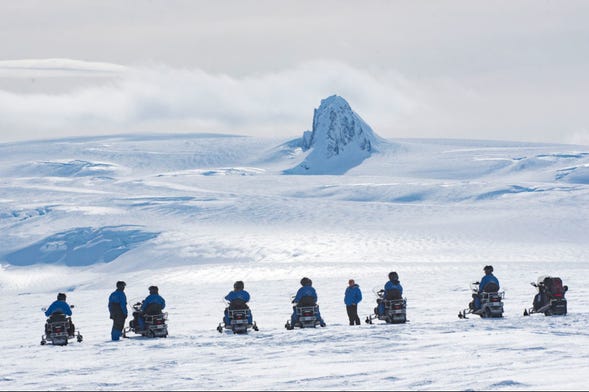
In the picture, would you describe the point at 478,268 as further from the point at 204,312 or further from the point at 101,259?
the point at 101,259

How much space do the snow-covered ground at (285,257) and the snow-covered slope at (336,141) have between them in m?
4.01

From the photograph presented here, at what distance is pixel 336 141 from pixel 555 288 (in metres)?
174

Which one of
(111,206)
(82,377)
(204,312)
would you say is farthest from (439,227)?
(82,377)

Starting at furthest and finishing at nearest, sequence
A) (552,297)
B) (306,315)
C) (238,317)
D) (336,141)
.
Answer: (336,141) → (552,297) → (306,315) → (238,317)

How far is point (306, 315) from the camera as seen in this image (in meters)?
20.4

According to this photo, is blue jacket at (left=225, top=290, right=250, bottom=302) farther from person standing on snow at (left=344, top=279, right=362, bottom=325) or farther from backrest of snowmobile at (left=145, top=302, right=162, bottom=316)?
person standing on snow at (left=344, top=279, right=362, bottom=325)

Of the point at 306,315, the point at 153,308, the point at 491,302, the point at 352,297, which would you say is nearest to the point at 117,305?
the point at 153,308

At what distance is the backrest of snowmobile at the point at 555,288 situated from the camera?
20.5m

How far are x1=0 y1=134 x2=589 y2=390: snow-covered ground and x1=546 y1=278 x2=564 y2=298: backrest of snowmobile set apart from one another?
0.54 metres

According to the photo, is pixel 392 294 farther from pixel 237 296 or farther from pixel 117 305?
pixel 117 305

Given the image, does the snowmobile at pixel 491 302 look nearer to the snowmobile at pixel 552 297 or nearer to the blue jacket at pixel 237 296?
the snowmobile at pixel 552 297

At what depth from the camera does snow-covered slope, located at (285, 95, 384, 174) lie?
185375 mm

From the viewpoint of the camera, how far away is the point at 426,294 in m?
31.3

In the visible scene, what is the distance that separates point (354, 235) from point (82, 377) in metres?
62.1
